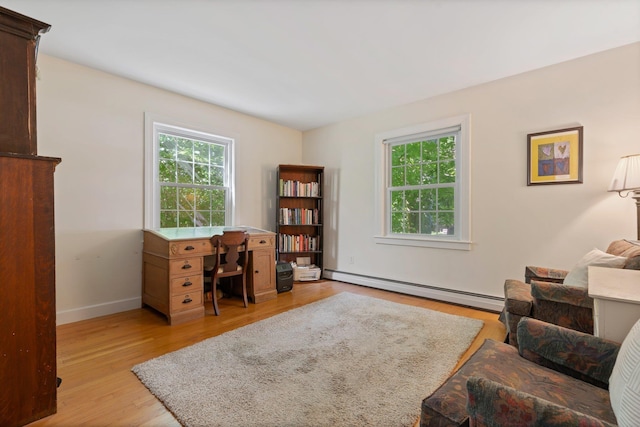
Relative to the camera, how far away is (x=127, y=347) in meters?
2.30

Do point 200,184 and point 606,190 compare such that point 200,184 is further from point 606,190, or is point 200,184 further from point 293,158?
point 606,190

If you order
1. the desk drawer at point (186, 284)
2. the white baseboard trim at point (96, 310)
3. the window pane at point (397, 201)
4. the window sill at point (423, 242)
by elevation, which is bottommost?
the white baseboard trim at point (96, 310)

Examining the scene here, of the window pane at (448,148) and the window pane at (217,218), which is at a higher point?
the window pane at (448,148)

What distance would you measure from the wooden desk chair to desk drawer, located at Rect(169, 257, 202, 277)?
6.9 inches

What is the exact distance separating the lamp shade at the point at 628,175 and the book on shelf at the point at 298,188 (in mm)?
3502

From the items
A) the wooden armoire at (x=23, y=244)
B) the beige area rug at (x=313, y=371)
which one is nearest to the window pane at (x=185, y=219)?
the beige area rug at (x=313, y=371)

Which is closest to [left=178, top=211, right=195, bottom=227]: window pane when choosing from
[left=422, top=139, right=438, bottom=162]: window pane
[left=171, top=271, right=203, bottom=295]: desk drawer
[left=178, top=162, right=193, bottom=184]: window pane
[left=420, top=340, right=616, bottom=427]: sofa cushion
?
[left=178, top=162, right=193, bottom=184]: window pane

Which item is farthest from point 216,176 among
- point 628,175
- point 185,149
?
point 628,175

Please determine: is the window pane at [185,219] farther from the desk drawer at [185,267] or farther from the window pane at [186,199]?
the desk drawer at [185,267]

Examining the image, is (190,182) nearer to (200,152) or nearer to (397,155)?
(200,152)

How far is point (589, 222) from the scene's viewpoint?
270 centimetres

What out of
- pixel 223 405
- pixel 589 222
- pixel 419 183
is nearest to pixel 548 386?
pixel 223 405

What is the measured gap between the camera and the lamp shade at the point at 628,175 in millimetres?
2191

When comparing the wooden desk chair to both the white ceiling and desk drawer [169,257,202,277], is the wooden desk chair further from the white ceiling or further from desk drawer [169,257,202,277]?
the white ceiling
